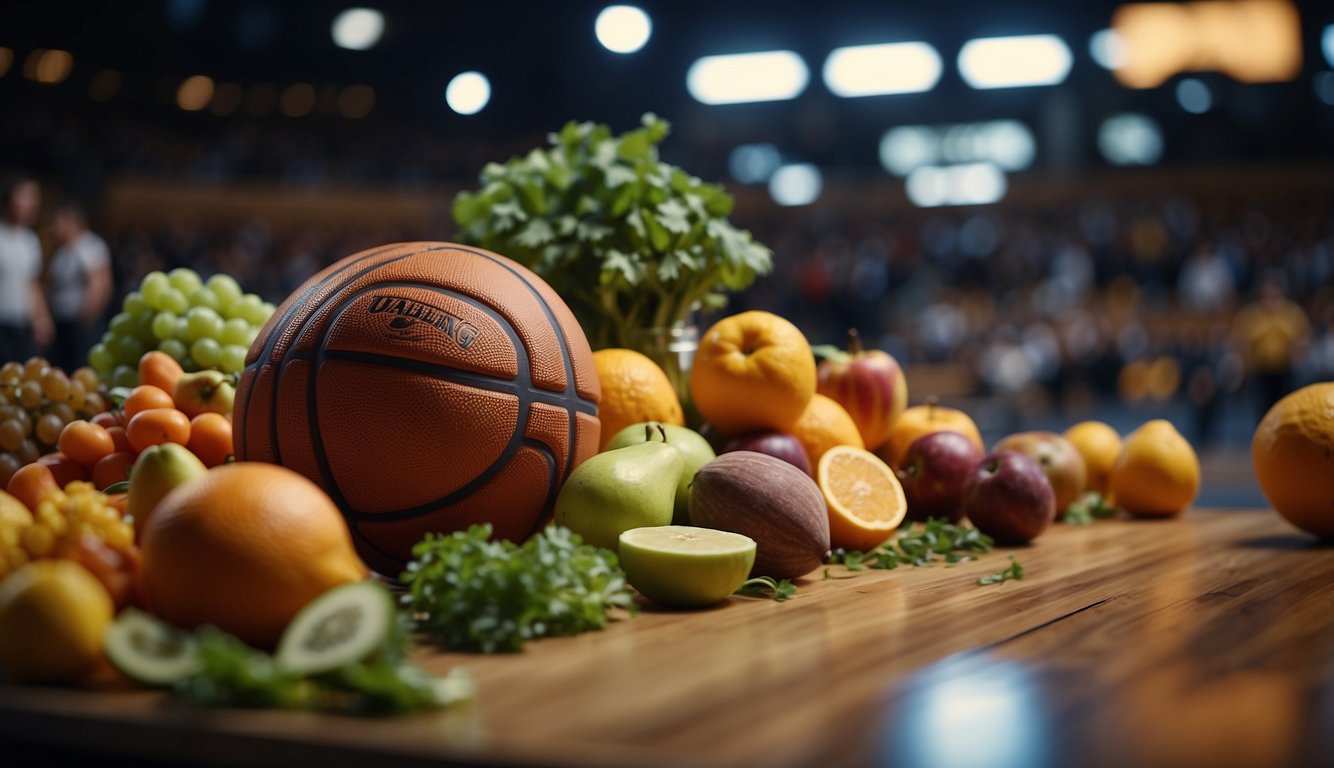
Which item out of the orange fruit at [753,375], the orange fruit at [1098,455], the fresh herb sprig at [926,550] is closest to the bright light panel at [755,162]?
the orange fruit at [1098,455]

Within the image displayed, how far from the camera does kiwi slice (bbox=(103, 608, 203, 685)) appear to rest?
3.94ft

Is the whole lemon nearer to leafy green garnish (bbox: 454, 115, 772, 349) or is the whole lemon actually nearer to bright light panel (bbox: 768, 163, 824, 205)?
leafy green garnish (bbox: 454, 115, 772, 349)

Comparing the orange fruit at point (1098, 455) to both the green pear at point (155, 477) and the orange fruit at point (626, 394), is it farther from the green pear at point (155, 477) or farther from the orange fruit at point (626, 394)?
the green pear at point (155, 477)

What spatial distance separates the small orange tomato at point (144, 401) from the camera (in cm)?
208

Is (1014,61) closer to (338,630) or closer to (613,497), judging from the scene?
(613,497)

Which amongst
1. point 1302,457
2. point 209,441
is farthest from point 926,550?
point 209,441

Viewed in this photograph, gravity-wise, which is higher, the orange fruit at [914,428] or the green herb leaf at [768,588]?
the orange fruit at [914,428]

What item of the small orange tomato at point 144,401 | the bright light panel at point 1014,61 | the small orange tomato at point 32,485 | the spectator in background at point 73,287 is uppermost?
the bright light panel at point 1014,61

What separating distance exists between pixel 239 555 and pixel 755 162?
19.7 metres

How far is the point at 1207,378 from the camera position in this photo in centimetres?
1137

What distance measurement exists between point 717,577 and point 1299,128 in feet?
64.9

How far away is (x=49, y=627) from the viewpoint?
1.23m

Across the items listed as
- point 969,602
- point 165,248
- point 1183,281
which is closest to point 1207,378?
point 1183,281

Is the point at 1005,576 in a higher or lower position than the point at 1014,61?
lower
